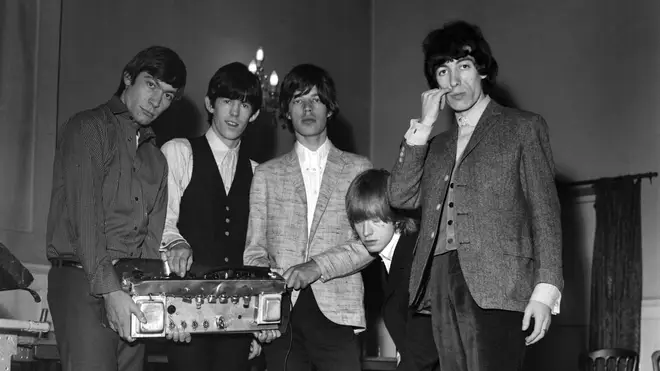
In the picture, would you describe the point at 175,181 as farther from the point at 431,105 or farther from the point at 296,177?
the point at 431,105

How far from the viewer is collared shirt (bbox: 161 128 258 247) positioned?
10.2 feet

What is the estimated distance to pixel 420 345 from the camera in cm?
267

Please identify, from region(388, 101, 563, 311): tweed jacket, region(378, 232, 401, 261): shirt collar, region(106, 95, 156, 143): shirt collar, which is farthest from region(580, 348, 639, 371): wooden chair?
region(106, 95, 156, 143): shirt collar

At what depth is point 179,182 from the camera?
3234mm

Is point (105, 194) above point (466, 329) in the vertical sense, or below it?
above

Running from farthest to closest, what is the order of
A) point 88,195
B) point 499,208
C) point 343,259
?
1. point 343,259
2. point 88,195
3. point 499,208

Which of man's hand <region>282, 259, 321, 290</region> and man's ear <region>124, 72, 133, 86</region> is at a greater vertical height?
man's ear <region>124, 72, 133, 86</region>

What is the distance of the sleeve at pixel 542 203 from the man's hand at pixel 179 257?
3.92 ft

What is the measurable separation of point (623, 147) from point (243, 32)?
3.08 metres

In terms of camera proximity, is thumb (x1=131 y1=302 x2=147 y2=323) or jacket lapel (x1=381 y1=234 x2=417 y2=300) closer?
thumb (x1=131 y1=302 x2=147 y2=323)

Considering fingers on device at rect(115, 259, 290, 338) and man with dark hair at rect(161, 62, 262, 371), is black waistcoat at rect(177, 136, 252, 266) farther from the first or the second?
fingers on device at rect(115, 259, 290, 338)

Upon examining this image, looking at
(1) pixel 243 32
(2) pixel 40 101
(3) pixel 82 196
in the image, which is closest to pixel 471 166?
(3) pixel 82 196

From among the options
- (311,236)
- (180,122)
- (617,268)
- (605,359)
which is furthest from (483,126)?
A: (617,268)

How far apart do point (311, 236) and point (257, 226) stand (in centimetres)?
20
